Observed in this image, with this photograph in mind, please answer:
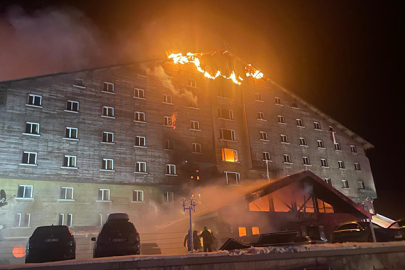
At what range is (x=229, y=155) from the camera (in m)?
41.2

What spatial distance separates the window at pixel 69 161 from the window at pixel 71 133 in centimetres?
195

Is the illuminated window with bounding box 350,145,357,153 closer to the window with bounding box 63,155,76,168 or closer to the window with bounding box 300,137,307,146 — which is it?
the window with bounding box 300,137,307,146

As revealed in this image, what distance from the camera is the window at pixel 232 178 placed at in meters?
39.9

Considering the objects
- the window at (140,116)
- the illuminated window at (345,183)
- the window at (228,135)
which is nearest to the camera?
the window at (140,116)

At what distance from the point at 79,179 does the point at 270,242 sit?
2245 centimetres

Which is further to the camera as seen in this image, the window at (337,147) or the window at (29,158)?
the window at (337,147)

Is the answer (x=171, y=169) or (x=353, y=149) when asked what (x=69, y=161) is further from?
(x=353, y=149)

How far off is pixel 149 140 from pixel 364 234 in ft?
76.4

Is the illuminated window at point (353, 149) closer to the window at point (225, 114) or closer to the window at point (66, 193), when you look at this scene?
the window at point (225, 114)

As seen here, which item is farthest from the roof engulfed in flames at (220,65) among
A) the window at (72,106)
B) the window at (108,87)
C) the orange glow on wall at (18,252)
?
the orange glow on wall at (18,252)

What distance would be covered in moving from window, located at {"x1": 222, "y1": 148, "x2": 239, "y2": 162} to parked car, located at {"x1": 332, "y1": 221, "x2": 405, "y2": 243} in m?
21.8

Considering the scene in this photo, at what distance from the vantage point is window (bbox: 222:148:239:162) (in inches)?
1603

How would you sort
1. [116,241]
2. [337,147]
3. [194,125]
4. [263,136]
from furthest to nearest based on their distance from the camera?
[337,147] → [263,136] → [194,125] → [116,241]

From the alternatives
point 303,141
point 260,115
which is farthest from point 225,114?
point 303,141
